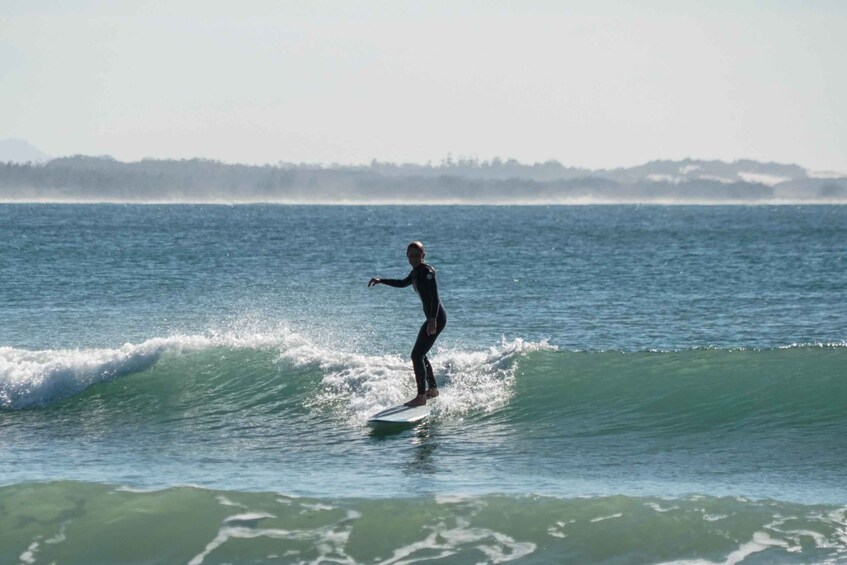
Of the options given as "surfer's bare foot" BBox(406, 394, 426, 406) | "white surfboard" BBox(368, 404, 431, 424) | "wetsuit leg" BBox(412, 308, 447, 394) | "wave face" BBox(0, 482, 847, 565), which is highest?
"wetsuit leg" BBox(412, 308, 447, 394)

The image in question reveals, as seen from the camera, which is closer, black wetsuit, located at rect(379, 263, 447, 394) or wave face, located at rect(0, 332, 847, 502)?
wave face, located at rect(0, 332, 847, 502)

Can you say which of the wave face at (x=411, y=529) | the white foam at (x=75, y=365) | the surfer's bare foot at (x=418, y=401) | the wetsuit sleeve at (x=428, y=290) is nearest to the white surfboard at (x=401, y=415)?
the surfer's bare foot at (x=418, y=401)

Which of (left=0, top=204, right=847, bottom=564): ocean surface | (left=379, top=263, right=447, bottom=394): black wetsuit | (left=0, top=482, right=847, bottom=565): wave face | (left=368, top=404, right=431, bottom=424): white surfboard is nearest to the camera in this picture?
(left=0, top=482, right=847, bottom=565): wave face

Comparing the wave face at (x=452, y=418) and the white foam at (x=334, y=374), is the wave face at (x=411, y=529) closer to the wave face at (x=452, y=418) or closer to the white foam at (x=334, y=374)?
the wave face at (x=452, y=418)

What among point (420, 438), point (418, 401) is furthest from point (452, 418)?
point (420, 438)

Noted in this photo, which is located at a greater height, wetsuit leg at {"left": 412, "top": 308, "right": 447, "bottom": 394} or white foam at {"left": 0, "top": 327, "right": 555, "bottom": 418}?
wetsuit leg at {"left": 412, "top": 308, "right": 447, "bottom": 394}

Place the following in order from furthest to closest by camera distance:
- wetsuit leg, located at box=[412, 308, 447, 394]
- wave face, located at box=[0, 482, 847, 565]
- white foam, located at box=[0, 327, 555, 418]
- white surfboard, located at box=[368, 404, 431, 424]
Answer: white foam, located at box=[0, 327, 555, 418], wetsuit leg, located at box=[412, 308, 447, 394], white surfboard, located at box=[368, 404, 431, 424], wave face, located at box=[0, 482, 847, 565]

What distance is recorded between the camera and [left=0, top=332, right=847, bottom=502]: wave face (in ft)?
37.1

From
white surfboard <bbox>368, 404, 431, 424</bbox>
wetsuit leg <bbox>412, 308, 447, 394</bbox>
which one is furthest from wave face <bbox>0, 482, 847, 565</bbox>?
wetsuit leg <bbox>412, 308, 447, 394</bbox>

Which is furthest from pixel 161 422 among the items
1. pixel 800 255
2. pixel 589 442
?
pixel 800 255

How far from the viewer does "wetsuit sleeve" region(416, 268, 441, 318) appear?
13492 millimetres

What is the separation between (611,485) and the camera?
10.8 m

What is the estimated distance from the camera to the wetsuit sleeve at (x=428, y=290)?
44.3 feet

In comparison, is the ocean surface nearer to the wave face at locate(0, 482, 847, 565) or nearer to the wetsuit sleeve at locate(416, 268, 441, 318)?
the wave face at locate(0, 482, 847, 565)
